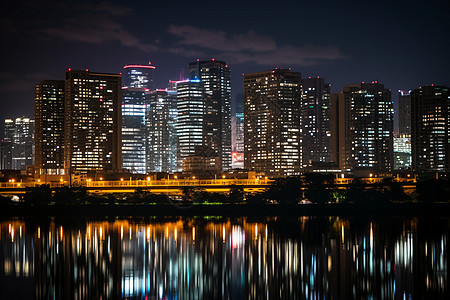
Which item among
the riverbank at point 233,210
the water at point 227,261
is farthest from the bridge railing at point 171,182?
the water at point 227,261

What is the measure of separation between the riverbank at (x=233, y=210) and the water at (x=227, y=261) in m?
17.7

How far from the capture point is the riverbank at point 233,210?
104688mm

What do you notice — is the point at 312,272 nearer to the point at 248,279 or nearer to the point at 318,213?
the point at 248,279

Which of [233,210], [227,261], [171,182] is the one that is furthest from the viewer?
[171,182]

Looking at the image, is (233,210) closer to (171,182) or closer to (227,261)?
(171,182)

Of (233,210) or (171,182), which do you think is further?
(171,182)

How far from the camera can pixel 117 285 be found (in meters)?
45.0

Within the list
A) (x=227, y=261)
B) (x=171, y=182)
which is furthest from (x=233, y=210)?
(x=227, y=261)

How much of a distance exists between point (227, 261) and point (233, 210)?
52.8m

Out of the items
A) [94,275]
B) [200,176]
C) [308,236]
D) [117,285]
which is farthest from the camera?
[200,176]

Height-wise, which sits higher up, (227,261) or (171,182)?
(171,182)

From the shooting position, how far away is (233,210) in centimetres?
10850

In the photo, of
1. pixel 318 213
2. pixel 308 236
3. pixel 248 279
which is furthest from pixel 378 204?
pixel 248 279

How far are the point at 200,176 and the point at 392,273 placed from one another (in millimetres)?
119414
